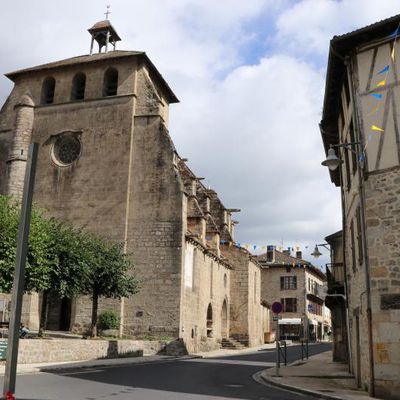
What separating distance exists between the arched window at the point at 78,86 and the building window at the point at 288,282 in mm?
34364

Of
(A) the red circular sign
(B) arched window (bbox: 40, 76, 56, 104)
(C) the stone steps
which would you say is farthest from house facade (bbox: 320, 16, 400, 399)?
(C) the stone steps

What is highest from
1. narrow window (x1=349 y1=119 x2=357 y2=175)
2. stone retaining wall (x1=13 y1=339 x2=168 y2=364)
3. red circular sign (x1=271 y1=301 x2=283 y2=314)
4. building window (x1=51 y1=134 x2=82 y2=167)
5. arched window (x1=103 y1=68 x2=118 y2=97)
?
arched window (x1=103 y1=68 x2=118 y2=97)

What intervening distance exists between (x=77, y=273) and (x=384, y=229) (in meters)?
13.2

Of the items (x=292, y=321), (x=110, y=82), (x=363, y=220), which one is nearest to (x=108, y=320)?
(x=110, y=82)

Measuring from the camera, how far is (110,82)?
30562 millimetres

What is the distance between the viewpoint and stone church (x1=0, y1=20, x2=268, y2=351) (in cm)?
2602

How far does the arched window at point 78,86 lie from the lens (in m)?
30.8

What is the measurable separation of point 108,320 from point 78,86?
15.0 m

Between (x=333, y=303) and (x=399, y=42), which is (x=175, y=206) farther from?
(x=399, y=42)

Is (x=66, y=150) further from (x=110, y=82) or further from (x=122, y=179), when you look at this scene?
(x=110, y=82)

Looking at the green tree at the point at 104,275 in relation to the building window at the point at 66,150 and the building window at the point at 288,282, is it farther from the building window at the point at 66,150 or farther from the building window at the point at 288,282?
the building window at the point at 288,282

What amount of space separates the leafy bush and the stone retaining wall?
9.25 ft

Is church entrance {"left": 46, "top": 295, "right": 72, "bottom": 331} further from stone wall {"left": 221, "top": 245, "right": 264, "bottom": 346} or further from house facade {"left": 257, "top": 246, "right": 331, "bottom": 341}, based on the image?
house facade {"left": 257, "top": 246, "right": 331, "bottom": 341}

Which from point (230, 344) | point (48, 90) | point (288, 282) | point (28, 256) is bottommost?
point (230, 344)
